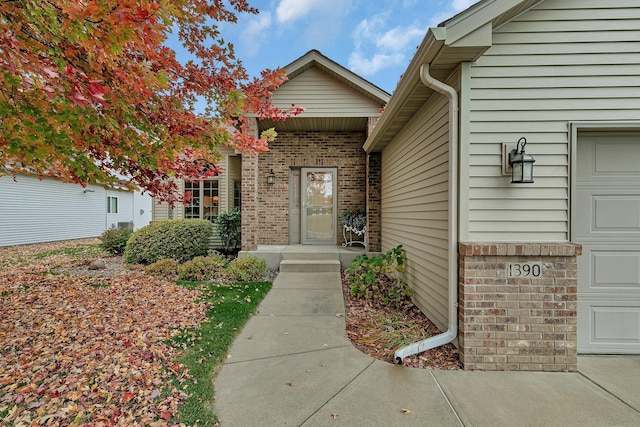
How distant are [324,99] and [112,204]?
1440cm

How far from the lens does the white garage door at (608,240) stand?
9.04ft

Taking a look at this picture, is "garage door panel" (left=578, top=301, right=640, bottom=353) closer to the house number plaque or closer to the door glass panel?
the house number plaque

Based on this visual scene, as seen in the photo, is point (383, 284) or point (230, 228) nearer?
point (383, 284)

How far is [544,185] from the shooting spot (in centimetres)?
263

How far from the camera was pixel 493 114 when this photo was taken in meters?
2.66

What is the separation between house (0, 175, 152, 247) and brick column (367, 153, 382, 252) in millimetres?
8019

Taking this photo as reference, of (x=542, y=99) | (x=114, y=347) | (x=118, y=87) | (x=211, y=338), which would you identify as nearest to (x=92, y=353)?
(x=114, y=347)

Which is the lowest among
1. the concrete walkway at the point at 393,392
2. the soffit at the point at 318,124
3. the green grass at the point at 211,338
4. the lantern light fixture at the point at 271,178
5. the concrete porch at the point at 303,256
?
the concrete walkway at the point at 393,392

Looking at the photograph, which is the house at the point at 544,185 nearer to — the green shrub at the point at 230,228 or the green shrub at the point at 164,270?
the green shrub at the point at 164,270

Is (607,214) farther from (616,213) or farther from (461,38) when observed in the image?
(461,38)

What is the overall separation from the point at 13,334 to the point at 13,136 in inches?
88.4

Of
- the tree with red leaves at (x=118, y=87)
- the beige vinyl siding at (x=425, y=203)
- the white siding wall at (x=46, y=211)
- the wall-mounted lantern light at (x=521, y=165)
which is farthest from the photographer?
the white siding wall at (x=46, y=211)

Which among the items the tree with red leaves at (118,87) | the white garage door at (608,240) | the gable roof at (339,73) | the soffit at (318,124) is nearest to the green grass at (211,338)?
the tree with red leaves at (118,87)

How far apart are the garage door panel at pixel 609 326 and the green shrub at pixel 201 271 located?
5661 mm
